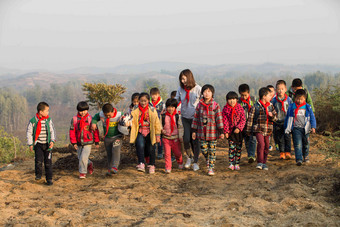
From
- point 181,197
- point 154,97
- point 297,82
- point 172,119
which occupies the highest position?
point 297,82

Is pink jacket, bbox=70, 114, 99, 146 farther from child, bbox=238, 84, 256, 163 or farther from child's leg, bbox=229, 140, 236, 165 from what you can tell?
child, bbox=238, 84, 256, 163

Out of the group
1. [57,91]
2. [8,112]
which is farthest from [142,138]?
[57,91]

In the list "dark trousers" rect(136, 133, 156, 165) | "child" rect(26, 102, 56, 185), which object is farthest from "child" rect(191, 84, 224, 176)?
"child" rect(26, 102, 56, 185)

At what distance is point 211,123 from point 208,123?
62mm

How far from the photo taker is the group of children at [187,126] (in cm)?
626

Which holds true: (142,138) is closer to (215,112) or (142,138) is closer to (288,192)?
(215,112)

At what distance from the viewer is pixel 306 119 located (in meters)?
6.64

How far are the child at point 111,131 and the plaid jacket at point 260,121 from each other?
2.84 meters

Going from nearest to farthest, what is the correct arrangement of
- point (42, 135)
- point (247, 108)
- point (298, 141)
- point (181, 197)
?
point (181, 197), point (42, 135), point (298, 141), point (247, 108)

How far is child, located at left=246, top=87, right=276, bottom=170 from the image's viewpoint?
6516mm

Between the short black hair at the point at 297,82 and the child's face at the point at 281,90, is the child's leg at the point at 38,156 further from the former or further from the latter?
the short black hair at the point at 297,82

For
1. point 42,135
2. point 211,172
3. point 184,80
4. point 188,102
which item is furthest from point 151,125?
point 42,135

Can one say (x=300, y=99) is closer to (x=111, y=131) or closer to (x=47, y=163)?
(x=111, y=131)

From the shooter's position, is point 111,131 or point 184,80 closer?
point 111,131
